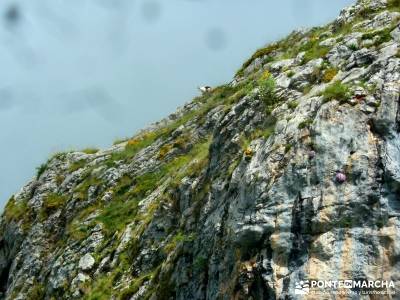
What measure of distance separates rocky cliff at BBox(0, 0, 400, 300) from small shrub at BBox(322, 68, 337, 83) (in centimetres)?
Answer: 7

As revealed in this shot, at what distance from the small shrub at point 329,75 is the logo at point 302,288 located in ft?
26.8

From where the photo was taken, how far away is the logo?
15.1 meters

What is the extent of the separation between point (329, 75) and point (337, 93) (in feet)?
8.72

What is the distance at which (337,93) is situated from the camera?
18641 mm

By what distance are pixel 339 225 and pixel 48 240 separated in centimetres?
2469

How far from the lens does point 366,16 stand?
26172 mm

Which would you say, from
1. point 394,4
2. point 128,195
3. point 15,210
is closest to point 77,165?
point 15,210

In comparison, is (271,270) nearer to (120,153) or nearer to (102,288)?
(102,288)

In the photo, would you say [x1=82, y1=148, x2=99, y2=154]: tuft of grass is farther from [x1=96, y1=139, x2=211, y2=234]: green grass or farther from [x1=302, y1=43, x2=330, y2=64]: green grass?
[x1=302, y1=43, x2=330, y2=64]: green grass

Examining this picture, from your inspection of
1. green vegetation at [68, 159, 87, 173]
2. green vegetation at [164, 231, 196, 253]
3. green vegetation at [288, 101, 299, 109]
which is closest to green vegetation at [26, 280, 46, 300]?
green vegetation at [164, 231, 196, 253]

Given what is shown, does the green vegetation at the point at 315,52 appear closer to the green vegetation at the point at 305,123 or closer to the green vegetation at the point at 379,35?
the green vegetation at the point at 379,35

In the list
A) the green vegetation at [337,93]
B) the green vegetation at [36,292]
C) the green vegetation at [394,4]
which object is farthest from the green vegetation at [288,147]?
the green vegetation at [36,292]

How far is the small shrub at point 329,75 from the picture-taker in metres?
20.9

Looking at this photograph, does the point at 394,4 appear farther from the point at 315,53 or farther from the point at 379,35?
the point at 379,35
